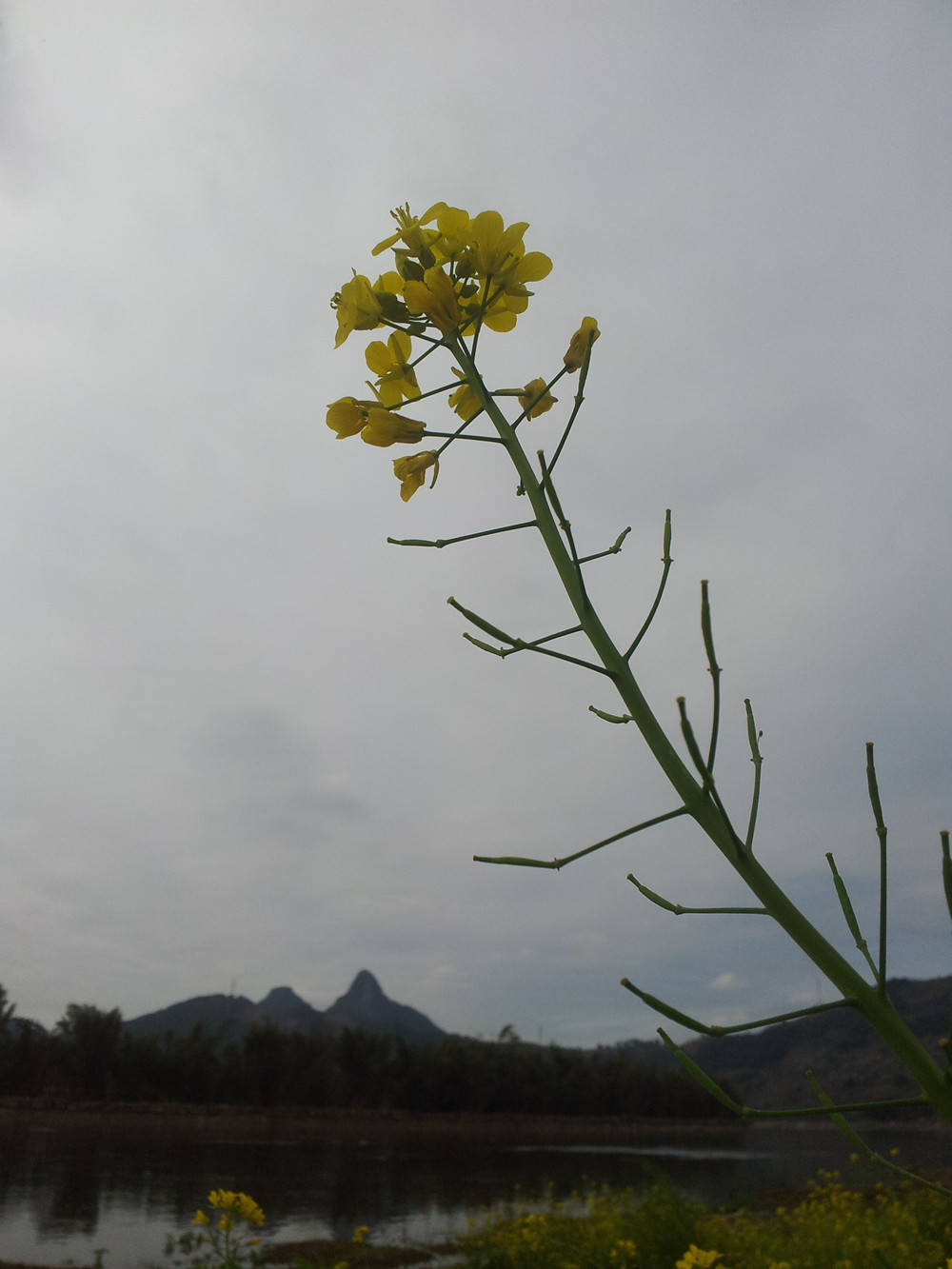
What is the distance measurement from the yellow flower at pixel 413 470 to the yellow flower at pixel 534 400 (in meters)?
0.12

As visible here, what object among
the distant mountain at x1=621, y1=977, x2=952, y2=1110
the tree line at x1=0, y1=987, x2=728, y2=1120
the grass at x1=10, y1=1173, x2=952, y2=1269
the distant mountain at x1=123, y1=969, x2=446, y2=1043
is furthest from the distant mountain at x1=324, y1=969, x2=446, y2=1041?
the grass at x1=10, y1=1173, x2=952, y2=1269

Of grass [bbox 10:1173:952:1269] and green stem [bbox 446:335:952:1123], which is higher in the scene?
green stem [bbox 446:335:952:1123]

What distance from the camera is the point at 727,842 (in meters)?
0.58

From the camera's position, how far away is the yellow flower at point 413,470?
92 centimetres

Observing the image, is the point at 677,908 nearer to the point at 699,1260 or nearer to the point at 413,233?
the point at 413,233

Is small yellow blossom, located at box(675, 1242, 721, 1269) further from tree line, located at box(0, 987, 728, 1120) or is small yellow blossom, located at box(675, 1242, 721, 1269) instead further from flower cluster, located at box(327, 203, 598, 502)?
tree line, located at box(0, 987, 728, 1120)

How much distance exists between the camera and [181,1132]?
25984 millimetres

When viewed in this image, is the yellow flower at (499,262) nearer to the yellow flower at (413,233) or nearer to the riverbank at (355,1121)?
the yellow flower at (413,233)

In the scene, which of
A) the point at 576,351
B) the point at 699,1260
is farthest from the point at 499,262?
the point at 699,1260

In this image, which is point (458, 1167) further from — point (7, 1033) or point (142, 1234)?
point (7, 1033)

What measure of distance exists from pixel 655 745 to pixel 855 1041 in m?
91.2

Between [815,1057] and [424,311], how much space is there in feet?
297

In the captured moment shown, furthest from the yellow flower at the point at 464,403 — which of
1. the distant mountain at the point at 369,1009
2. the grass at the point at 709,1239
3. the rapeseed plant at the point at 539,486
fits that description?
the distant mountain at the point at 369,1009

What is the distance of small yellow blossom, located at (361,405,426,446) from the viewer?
0.87 meters
